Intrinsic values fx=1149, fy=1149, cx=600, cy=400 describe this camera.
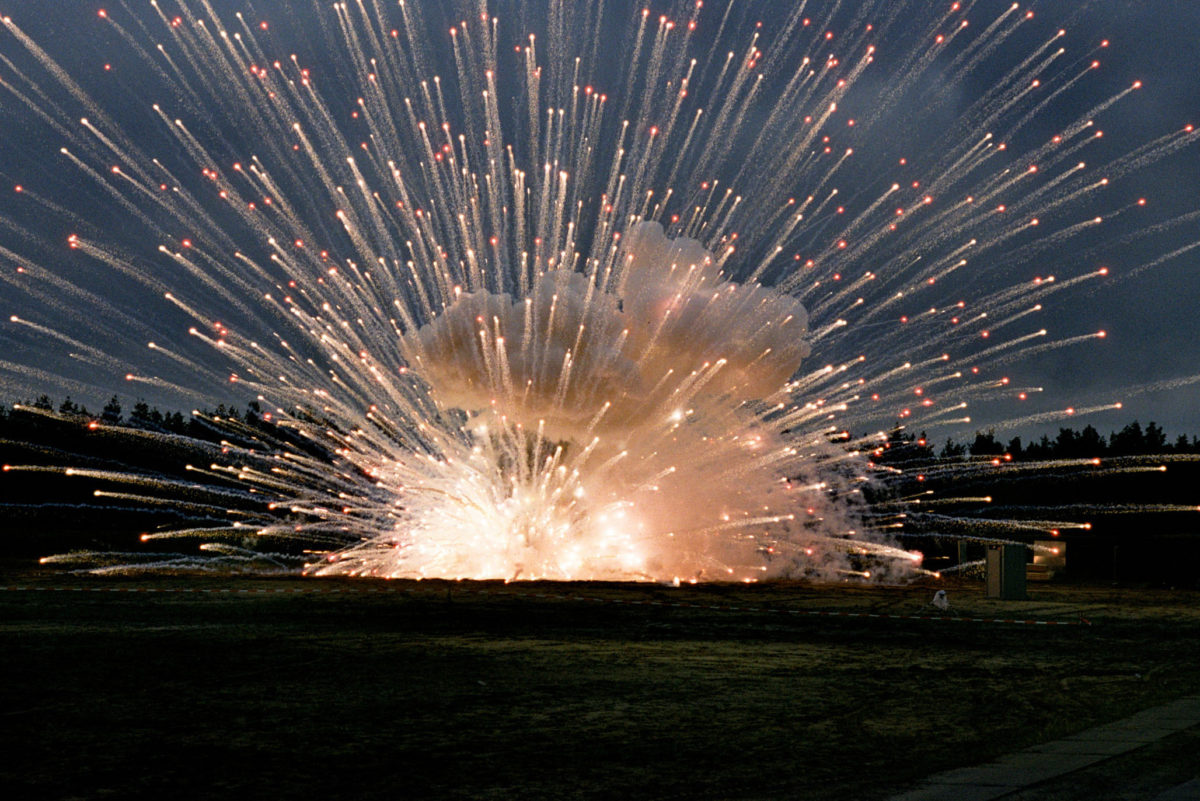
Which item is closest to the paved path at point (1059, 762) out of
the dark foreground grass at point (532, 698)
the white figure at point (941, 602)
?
the dark foreground grass at point (532, 698)

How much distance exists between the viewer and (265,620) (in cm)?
1838

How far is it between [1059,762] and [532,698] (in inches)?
189

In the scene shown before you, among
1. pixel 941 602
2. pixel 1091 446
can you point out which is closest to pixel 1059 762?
pixel 941 602

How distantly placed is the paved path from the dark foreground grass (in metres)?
0.24

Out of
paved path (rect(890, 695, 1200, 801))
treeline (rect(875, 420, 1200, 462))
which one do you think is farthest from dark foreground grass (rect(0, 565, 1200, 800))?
treeline (rect(875, 420, 1200, 462))

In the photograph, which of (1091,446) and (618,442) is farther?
(1091,446)

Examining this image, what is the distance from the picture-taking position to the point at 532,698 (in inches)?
429

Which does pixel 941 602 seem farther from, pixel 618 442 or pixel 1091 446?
pixel 1091 446

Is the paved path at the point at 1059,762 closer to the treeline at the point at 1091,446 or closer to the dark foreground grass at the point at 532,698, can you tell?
the dark foreground grass at the point at 532,698

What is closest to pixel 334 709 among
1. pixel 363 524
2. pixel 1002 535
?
pixel 363 524

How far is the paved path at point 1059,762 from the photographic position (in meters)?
7.11

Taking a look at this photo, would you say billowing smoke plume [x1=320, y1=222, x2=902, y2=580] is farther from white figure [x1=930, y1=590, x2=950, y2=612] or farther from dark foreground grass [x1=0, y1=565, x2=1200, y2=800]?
dark foreground grass [x1=0, y1=565, x2=1200, y2=800]

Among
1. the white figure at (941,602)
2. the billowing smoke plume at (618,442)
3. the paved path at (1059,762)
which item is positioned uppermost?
the billowing smoke plume at (618,442)

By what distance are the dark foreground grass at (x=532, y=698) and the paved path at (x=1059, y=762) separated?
0.24m
